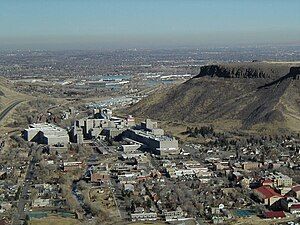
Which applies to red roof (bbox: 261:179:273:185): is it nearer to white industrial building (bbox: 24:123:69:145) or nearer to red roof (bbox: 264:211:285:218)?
red roof (bbox: 264:211:285:218)

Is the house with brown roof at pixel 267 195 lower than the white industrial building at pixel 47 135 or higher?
higher

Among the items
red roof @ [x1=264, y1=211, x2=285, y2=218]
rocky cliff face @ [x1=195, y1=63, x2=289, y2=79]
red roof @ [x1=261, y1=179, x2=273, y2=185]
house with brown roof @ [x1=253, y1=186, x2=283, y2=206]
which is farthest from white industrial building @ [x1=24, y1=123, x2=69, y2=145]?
red roof @ [x1=264, y1=211, x2=285, y2=218]

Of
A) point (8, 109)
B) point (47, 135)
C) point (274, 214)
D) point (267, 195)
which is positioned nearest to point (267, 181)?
point (267, 195)

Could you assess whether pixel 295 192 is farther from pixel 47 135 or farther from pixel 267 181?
pixel 47 135

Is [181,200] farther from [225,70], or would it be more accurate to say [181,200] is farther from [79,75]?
[79,75]

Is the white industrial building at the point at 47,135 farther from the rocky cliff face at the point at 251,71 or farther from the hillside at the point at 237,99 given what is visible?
the rocky cliff face at the point at 251,71

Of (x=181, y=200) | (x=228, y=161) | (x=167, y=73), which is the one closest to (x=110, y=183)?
(x=181, y=200)

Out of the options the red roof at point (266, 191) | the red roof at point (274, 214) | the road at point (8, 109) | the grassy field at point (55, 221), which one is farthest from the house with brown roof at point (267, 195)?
the road at point (8, 109)
